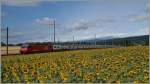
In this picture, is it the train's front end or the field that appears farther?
the train's front end

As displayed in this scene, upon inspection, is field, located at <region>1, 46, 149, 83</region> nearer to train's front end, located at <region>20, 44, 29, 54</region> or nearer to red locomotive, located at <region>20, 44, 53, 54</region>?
red locomotive, located at <region>20, 44, 53, 54</region>

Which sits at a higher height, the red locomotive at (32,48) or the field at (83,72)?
the red locomotive at (32,48)

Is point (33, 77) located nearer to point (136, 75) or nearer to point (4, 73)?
point (4, 73)

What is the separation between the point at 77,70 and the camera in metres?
6.34

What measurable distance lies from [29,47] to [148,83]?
14862 mm

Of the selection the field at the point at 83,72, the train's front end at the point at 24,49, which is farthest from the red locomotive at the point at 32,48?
the field at the point at 83,72

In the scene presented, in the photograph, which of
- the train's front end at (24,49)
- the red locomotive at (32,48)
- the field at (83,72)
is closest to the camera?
the field at (83,72)

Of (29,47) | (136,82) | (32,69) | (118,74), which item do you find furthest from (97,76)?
(29,47)

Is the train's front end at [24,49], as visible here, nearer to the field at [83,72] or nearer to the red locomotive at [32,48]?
the red locomotive at [32,48]

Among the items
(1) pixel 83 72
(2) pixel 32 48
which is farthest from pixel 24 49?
(1) pixel 83 72

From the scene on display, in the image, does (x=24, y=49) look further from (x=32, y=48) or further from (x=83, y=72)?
(x=83, y=72)

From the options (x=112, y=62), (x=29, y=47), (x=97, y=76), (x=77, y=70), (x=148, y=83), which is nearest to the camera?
(x=148, y=83)

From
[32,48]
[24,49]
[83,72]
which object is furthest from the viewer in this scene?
[32,48]

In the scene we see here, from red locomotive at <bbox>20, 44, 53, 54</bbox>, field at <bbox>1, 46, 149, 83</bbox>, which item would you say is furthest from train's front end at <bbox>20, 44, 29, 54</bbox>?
field at <bbox>1, 46, 149, 83</bbox>
